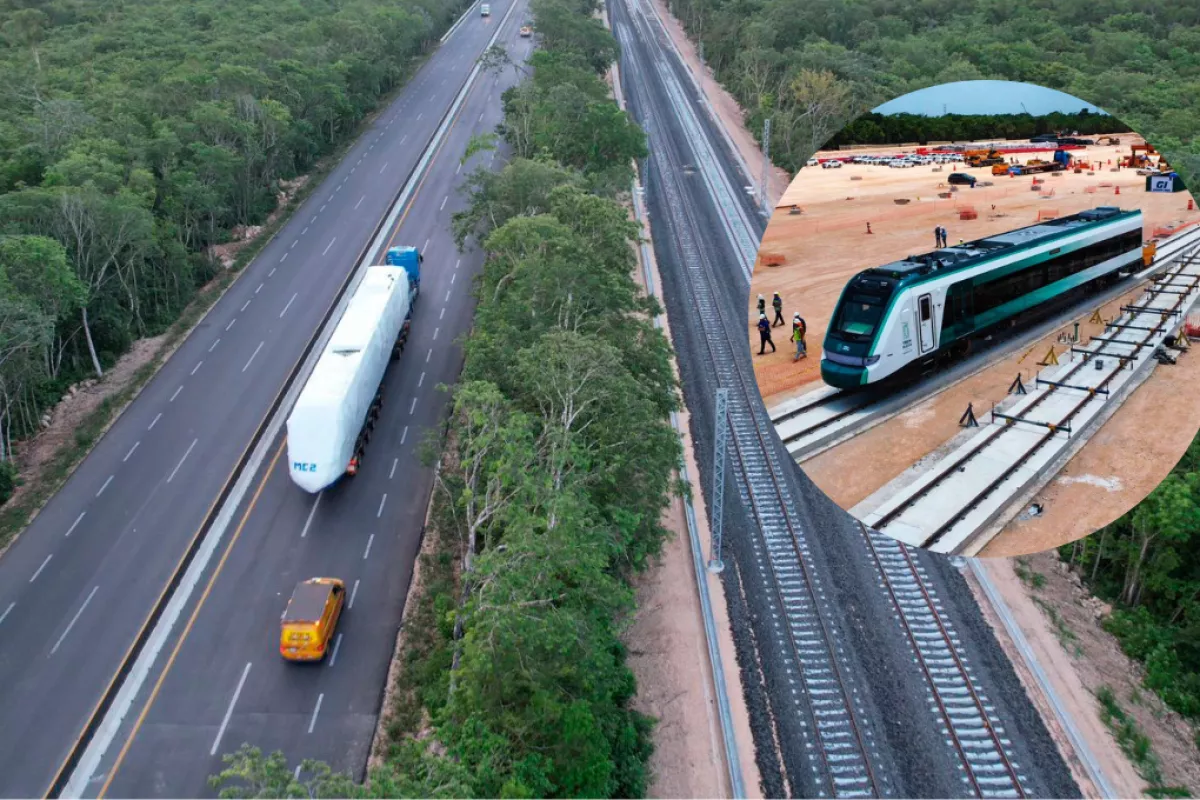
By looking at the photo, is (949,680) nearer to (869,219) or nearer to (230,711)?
(869,219)

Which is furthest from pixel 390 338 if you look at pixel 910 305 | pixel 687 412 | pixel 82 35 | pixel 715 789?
pixel 82 35

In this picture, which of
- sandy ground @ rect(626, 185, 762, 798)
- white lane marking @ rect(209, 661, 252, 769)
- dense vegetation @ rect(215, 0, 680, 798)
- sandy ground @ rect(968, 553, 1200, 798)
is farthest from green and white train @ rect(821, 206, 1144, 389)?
white lane marking @ rect(209, 661, 252, 769)

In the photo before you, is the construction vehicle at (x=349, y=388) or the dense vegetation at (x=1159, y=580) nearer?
the dense vegetation at (x=1159, y=580)

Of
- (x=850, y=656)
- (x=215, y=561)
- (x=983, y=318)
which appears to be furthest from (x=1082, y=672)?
(x=215, y=561)

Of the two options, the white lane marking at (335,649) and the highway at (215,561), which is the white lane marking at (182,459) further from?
the white lane marking at (335,649)

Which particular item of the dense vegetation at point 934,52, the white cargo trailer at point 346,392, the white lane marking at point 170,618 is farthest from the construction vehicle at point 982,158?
the white cargo trailer at point 346,392

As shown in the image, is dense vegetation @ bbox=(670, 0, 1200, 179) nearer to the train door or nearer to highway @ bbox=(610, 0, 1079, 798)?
highway @ bbox=(610, 0, 1079, 798)
